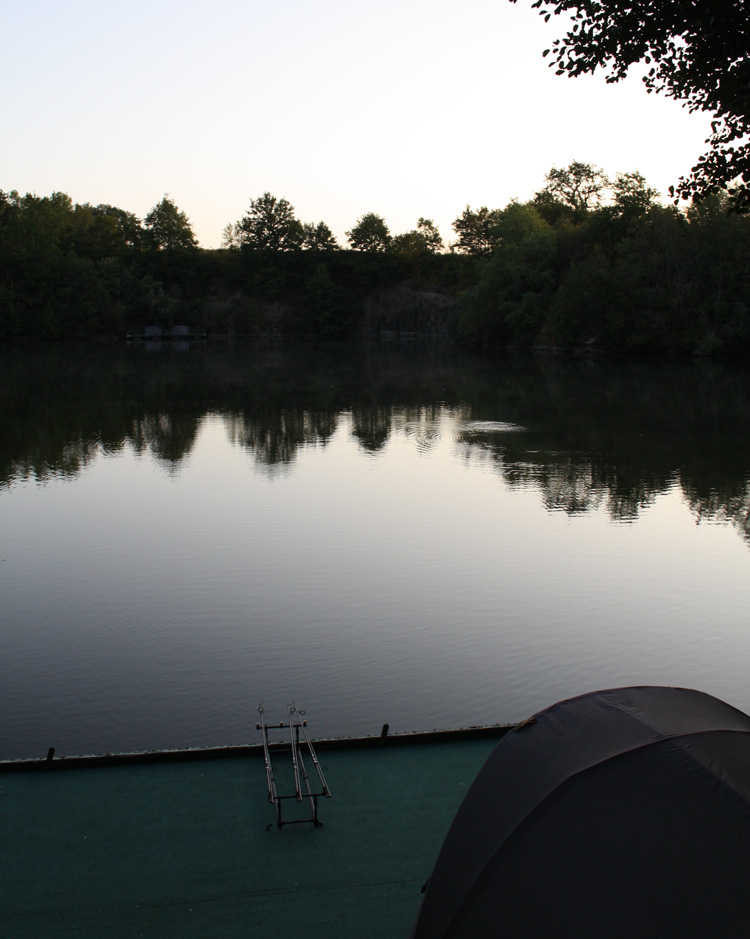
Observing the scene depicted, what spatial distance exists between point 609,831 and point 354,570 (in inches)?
340

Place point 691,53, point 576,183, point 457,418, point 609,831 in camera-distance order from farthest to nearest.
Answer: point 576,183, point 457,418, point 691,53, point 609,831

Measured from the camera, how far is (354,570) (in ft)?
39.9

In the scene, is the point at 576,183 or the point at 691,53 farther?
the point at 576,183

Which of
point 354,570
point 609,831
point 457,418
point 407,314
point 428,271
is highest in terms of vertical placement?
point 428,271

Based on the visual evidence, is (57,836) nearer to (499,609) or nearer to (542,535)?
(499,609)

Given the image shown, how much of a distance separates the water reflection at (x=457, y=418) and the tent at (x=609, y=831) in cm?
1153

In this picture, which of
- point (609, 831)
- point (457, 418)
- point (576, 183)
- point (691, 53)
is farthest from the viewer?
point (576, 183)

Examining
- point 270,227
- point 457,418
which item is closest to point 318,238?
point 270,227

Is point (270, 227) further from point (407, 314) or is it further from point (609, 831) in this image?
point (609, 831)

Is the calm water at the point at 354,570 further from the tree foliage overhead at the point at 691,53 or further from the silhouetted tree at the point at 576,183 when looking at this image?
the silhouetted tree at the point at 576,183

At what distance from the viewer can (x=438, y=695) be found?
8.30 metres

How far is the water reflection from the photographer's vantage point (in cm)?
1903

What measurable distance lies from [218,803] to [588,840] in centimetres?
293

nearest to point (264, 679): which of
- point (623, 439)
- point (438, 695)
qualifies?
point (438, 695)
